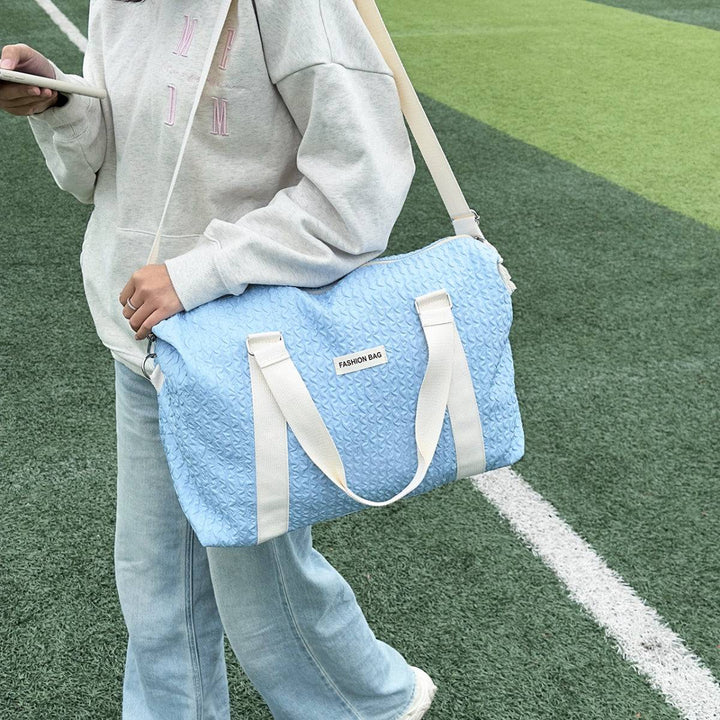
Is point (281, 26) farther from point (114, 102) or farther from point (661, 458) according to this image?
point (661, 458)

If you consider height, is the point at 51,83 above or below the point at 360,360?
above

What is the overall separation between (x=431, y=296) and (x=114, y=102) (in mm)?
598

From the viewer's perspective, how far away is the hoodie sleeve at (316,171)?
1556mm

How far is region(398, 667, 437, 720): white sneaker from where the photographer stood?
2.25m

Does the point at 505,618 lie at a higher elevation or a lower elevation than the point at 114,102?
lower

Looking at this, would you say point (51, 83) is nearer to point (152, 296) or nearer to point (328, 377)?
point (152, 296)

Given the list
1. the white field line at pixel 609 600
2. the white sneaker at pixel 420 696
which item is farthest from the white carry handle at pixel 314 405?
the white field line at pixel 609 600

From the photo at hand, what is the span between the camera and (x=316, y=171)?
1598mm

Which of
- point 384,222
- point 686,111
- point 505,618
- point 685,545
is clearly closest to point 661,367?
point 685,545

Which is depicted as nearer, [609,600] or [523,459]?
[609,600]

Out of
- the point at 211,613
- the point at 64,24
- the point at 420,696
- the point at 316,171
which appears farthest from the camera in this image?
the point at 64,24

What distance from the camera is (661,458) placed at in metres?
3.32

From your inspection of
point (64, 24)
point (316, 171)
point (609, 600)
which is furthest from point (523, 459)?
point (64, 24)

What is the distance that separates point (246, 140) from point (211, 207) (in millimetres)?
122
